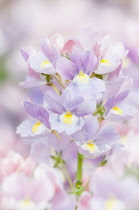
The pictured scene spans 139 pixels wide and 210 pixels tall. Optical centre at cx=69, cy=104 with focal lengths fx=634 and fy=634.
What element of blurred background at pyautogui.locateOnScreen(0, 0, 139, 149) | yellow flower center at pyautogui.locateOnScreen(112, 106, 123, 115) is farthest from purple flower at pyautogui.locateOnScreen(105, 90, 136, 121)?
blurred background at pyautogui.locateOnScreen(0, 0, 139, 149)

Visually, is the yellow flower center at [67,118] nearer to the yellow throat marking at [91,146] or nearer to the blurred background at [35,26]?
the yellow throat marking at [91,146]

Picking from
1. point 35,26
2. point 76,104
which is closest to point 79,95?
point 76,104

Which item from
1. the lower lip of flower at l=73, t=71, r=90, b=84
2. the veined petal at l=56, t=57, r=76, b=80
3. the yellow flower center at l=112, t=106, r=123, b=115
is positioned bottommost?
the yellow flower center at l=112, t=106, r=123, b=115

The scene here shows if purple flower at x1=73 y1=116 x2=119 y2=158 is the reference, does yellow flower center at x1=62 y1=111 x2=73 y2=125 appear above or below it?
above

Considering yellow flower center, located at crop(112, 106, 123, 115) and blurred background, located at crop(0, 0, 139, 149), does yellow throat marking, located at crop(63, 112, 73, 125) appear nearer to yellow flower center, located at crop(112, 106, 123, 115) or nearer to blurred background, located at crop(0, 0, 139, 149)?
yellow flower center, located at crop(112, 106, 123, 115)

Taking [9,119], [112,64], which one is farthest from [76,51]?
[9,119]

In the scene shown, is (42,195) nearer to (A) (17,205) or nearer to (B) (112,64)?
(A) (17,205)

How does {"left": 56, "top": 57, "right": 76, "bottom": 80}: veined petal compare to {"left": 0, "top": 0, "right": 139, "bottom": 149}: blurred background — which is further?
{"left": 0, "top": 0, "right": 139, "bottom": 149}: blurred background

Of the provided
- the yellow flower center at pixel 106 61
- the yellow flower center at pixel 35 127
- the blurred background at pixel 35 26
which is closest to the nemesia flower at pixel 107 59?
the yellow flower center at pixel 106 61
